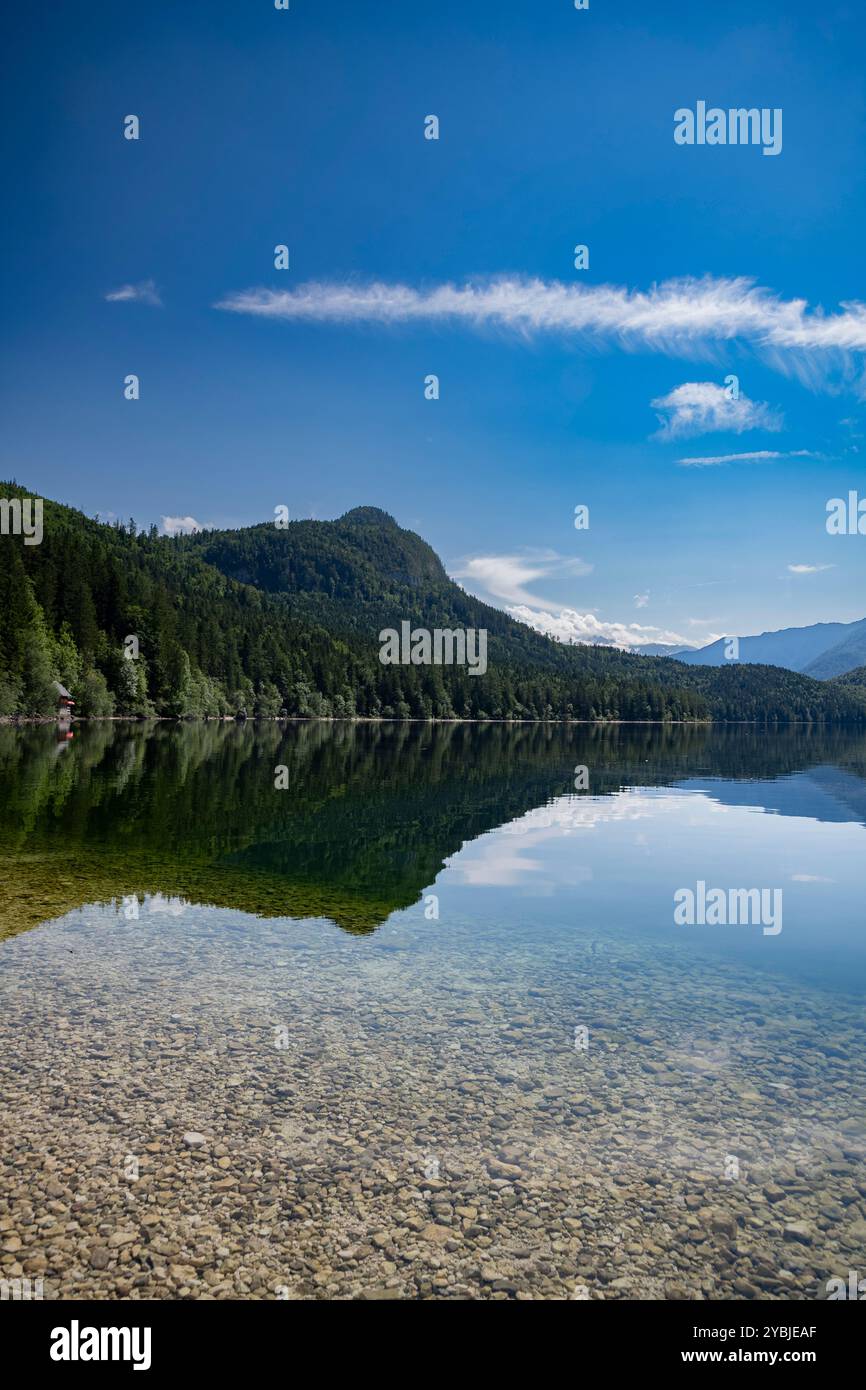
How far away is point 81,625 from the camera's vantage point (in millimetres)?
128250

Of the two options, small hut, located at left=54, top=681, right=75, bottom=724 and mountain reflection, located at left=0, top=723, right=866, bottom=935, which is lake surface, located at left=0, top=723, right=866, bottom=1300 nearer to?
mountain reflection, located at left=0, top=723, right=866, bottom=935

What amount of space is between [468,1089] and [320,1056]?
2.45 meters

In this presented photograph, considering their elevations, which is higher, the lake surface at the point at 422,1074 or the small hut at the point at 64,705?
the small hut at the point at 64,705

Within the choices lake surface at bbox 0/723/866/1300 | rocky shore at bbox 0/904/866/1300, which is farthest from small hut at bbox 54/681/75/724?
rocky shore at bbox 0/904/866/1300

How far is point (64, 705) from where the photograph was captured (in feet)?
397

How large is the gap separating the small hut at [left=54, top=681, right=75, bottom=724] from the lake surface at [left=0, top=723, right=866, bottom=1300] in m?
94.1

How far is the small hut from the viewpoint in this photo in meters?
117

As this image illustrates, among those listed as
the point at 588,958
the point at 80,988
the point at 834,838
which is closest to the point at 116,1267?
the point at 80,988

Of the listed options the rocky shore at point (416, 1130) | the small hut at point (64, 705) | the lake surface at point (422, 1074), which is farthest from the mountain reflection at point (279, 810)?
the small hut at point (64, 705)

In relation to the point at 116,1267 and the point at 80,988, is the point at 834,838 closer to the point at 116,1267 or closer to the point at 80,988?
the point at 80,988

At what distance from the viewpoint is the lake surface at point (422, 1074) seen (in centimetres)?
818

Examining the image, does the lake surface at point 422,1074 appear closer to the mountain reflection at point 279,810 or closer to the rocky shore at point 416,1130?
the rocky shore at point 416,1130

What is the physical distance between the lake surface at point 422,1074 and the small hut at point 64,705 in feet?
309

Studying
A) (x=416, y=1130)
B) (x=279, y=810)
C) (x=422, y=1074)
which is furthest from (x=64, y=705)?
(x=416, y=1130)
